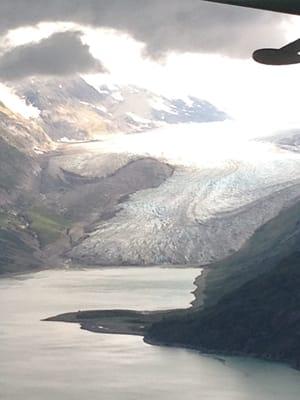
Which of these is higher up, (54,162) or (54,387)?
(54,162)

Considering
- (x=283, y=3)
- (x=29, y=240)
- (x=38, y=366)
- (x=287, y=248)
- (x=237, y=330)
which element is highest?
(x=29, y=240)

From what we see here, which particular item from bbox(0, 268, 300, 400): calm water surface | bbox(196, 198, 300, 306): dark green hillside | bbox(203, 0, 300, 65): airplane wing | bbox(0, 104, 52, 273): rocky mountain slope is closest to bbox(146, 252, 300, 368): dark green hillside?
bbox(0, 268, 300, 400): calm water surface

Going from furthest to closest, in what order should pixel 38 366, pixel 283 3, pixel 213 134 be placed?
pixel 213 134 < pixel 38 366 < pixel 283 3

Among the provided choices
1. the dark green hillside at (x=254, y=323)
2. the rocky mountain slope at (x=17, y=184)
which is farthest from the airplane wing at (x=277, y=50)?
the rocky mountain slope at (x=17, y=184)

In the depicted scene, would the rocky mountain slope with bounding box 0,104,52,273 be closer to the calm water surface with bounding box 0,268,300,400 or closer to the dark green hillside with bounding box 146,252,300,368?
the calm water surface with bounding box 0,268,300,400

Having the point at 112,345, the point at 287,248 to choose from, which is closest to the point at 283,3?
the point at 112,345

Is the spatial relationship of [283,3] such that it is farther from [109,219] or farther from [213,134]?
[213,134]
